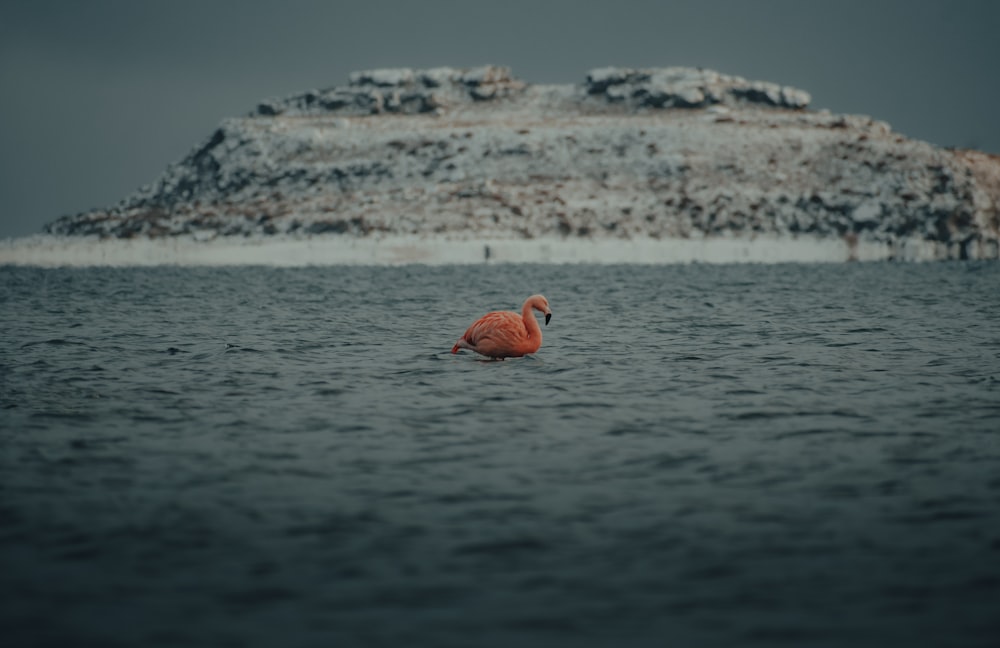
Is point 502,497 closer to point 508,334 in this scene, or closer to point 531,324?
point 508,334

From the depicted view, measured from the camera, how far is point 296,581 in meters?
7.12

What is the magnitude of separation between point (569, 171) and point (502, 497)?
100111 millimetres

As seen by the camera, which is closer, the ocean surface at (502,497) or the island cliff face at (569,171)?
the ocean surface at (502,497)

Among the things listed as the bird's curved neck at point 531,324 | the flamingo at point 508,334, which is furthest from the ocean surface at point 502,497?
the bird's curved neck at point 531,324

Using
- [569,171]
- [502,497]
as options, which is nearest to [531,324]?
[502,497]

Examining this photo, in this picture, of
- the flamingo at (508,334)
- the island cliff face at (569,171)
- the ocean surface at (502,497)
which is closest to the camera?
the ocean surface at (502,497)

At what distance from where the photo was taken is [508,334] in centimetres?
1812

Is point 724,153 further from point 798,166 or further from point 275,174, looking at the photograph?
point 275,174

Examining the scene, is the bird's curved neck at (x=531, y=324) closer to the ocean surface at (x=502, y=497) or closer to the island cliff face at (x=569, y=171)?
the ocean surface at (x=502, y=497)

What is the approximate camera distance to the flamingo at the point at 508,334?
18156mm

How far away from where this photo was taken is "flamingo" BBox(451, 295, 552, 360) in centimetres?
1816

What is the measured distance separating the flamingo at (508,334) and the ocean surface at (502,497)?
0.33m

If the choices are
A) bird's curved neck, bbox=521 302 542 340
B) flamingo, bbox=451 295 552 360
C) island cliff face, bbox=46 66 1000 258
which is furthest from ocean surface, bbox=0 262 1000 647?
island cliff face, bbox=46 66 1000 258

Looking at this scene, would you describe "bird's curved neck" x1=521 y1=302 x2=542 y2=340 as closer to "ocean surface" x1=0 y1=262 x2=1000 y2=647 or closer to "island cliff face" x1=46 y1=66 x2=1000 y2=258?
"ocean surface" x1=0 y1=262 x2=1000 y2=647
